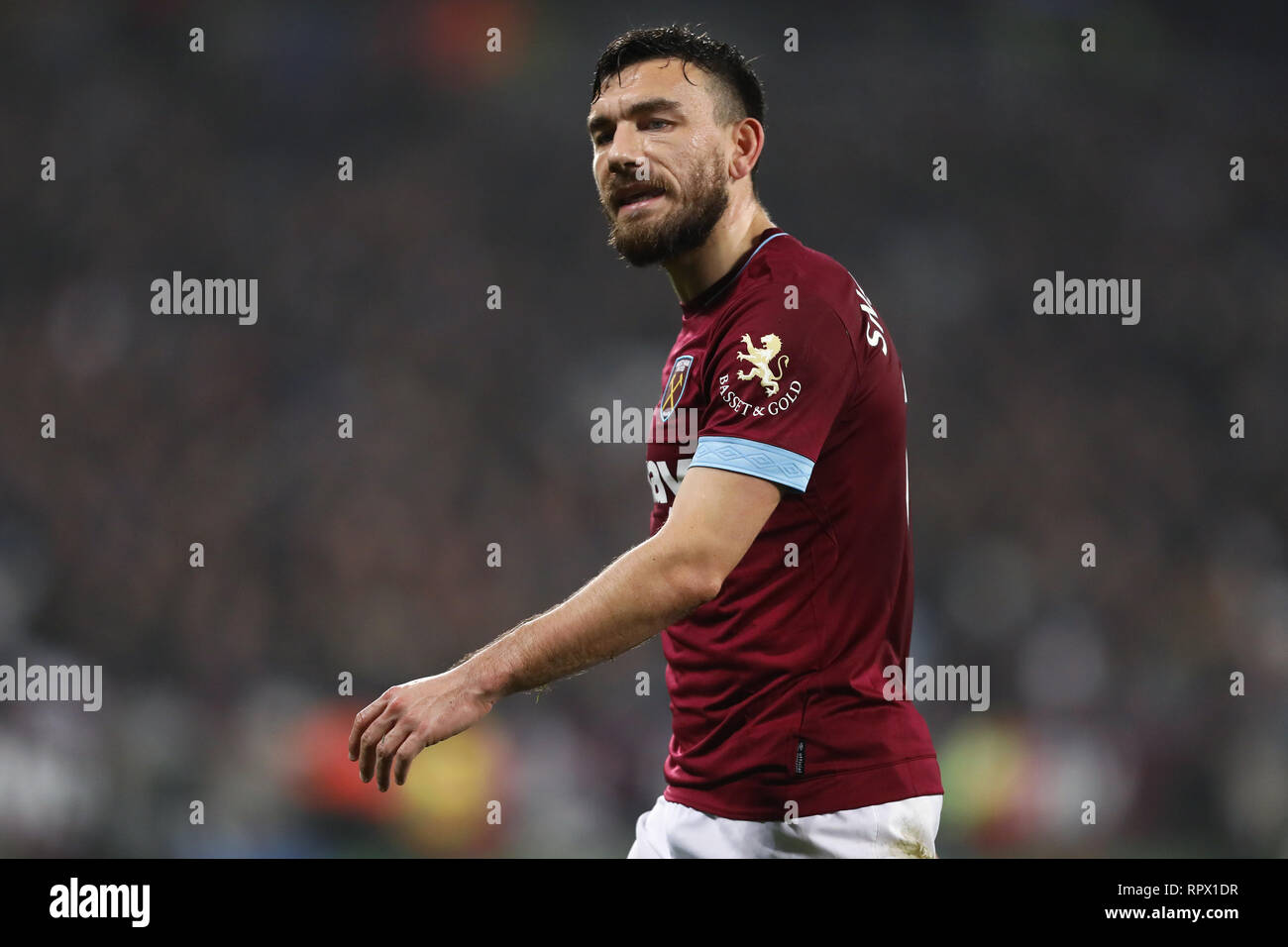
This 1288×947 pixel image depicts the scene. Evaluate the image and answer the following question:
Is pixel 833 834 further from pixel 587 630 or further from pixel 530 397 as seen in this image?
pixel 530 397

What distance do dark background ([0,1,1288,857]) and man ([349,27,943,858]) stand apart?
4.20 meters

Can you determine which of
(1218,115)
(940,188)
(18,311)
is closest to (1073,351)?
(940,188)

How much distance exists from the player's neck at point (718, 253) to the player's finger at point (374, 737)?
4.28ft

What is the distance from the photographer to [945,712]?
7109mm

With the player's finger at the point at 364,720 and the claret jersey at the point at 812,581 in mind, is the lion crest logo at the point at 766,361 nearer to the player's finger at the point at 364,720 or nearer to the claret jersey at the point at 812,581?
the claret jersey at the point at 812,581

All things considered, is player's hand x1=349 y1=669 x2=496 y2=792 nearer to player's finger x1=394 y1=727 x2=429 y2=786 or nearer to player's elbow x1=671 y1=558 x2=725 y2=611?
player's finger x1=394 y1=727 x2=429 y2=786

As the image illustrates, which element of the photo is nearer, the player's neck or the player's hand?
the player's hand

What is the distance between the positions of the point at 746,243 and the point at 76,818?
520 cm

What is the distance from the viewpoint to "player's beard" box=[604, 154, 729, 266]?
2875 mm

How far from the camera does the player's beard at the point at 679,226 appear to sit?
9.43ft
